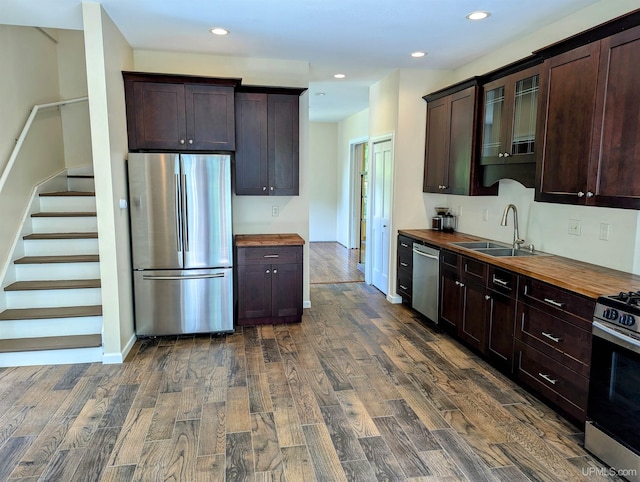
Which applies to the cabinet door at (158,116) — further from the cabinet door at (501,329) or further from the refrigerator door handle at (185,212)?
the cabinet door at (501,329)

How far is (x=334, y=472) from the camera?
2.17 metres

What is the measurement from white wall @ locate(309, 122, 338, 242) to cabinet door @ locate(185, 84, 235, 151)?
228 inches

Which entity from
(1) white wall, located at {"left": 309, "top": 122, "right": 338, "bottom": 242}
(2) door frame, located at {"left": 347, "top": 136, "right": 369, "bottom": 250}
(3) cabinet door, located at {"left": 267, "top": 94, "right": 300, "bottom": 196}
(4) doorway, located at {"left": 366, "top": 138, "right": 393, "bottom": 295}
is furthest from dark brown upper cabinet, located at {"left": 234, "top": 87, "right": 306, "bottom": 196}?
(1) white wall, located at {"left": 309, "top": 122, "right": 338, "bottom": 242}

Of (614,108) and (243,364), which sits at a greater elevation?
(614,108)

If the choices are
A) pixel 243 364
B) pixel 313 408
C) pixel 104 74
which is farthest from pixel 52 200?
pixel 313 408

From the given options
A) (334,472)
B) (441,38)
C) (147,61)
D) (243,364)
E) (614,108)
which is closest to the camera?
(334,472)

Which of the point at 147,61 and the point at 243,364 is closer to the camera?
the point at 243,364

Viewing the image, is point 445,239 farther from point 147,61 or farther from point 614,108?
point 147,61

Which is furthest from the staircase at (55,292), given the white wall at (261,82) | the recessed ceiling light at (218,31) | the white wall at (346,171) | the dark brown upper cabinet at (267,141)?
the white wall at (346,171)

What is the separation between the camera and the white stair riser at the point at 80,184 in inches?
205

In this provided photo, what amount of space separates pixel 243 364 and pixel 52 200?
9.48 feet

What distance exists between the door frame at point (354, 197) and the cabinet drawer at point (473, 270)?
205 inches

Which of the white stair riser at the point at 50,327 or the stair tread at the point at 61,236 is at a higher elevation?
the stair tread at the point at 61,236

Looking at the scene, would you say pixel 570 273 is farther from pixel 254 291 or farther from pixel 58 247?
pixel 58 247
